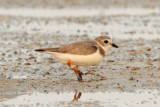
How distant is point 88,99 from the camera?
29.0 ft

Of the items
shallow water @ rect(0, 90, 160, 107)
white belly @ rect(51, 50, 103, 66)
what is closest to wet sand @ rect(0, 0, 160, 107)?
shallow water @ rect(0, 90, 160, 107)

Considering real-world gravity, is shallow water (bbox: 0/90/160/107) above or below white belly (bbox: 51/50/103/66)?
below

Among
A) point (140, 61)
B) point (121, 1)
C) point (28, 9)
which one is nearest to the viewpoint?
point (140, 61)

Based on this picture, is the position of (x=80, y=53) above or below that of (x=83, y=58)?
above

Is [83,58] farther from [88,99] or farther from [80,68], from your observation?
[80,68]

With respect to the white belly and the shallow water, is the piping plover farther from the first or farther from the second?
the shallow water

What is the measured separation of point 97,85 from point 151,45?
681 cm

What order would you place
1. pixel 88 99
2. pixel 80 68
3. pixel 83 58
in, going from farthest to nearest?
pixel 80 68 < pixel 83 58 < pixel 88 99

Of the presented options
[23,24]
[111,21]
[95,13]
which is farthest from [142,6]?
[23,24]

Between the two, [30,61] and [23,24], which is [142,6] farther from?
[30,61]

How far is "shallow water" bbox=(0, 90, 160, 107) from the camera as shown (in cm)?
846

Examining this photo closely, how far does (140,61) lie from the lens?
13.5m

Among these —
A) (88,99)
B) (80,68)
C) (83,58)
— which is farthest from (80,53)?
(80,68)

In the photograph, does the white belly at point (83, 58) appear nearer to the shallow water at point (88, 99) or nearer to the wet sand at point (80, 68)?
the wet sand at point (80, 68)
